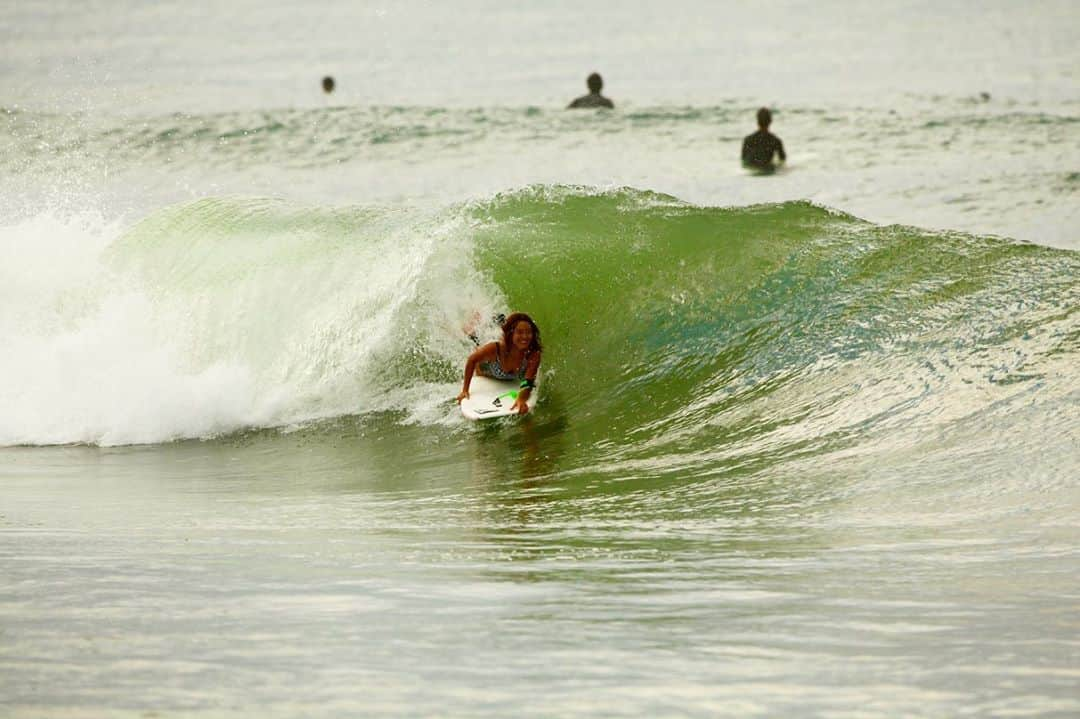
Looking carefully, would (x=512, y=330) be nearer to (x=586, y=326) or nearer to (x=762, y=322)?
(x=586, y=326)

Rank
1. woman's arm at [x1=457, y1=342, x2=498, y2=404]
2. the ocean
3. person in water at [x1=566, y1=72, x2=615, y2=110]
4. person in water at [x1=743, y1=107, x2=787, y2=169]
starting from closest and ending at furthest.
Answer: the ocean < woman's arm at [x1=457, y1=342, x2=498, y2=404] < person in water at [x1=743, y1=107, x2=787, y2=169] < person in water at [x1=566, y1=72, x2=615, y2=110]

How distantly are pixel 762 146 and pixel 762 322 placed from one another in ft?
43.2

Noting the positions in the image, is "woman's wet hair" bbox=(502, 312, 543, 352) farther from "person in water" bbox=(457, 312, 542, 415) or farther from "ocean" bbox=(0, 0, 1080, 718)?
"ocean" bbox=(0, 0, 1080, 718)

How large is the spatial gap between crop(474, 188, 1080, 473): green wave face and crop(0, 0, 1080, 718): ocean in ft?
0.13

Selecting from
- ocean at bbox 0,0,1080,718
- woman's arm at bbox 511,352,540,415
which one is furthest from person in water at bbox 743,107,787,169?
woman's arm at bbox 511,352,540,415

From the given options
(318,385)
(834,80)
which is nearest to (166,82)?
(834,80)

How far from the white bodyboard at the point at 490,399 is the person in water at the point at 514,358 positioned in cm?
4

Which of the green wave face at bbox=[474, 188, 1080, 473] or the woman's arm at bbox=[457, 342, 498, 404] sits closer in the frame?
the green wave face at bbox=[474, 188, 1080, 473]

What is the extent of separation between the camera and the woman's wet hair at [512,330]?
979 centimetres

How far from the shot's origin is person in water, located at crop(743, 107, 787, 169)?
23609 mm

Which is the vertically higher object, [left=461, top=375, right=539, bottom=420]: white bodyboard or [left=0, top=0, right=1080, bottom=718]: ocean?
[left=0, top=0, right=1080, bottom=718]: ocean

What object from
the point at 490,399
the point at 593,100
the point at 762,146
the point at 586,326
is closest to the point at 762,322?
the point at 586,326

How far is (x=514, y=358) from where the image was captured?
1002cm

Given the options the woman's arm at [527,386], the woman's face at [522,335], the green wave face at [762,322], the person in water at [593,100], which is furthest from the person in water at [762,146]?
the woman's face at [522,335]
